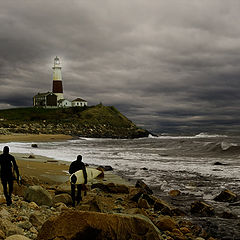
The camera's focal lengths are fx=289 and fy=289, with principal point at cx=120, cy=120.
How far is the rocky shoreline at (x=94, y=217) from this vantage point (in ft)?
16.6

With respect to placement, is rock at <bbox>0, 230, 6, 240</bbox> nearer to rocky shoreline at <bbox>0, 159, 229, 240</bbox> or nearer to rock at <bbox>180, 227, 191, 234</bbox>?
rocky shoreline at <bbox>0, 159, 229, 240</bbox>

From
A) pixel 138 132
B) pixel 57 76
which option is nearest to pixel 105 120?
pixel 138 132

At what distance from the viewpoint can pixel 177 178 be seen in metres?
15.4

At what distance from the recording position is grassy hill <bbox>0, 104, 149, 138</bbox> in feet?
262

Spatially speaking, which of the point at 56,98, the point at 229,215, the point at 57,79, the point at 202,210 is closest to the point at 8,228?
the point at 202,210

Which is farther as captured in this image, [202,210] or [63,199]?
[202,210]

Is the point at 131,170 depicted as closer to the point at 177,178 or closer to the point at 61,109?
the point at 177,178

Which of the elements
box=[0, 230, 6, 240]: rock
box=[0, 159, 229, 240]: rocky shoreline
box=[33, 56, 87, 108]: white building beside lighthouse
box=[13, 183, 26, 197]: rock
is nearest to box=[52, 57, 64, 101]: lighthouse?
box=[33, 56, 87, 108]: white building beside lighthouse

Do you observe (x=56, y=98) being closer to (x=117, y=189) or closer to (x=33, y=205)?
(x=117, y=189)

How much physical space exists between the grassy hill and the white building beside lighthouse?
4546 mm

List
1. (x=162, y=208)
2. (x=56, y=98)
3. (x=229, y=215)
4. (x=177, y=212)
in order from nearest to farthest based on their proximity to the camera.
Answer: (x=229, y=215) → (x=177, y=212) → (x=162, y=208) → (x=56, y=98)

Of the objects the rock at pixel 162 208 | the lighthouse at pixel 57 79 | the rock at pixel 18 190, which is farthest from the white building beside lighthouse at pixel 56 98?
the rock at pixel 162 208

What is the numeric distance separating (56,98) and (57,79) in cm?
784

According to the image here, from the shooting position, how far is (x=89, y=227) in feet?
16.4
